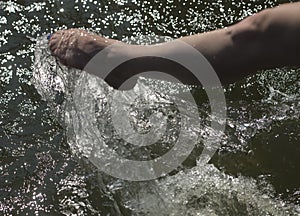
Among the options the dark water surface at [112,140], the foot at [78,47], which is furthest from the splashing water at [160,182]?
the foot at [78,47]

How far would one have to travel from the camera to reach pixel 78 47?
176 centimetres

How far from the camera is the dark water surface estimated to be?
195 centimetres

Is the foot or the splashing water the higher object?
the foot

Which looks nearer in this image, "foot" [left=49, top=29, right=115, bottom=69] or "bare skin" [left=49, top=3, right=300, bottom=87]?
"bare skin" [left=49, top=3, right=300, bottom=87]

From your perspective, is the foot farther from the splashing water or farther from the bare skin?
the splashing water

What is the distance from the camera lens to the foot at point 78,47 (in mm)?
1745

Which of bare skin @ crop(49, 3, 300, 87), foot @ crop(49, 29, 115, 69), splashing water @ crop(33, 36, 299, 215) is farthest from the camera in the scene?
splashing water @ crop(33, 36, 299, 215)

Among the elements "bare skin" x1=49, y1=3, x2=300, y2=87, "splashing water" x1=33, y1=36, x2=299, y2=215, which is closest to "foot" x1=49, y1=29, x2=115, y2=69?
"bare skin" x1=49, y1=3, x2=300, y2=87

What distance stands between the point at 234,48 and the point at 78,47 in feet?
1.64

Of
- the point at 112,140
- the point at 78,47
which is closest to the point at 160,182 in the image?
the point at 112,140

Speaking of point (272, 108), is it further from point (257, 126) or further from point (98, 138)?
point (98, 138)

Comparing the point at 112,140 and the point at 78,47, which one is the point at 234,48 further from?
the point at 112,140

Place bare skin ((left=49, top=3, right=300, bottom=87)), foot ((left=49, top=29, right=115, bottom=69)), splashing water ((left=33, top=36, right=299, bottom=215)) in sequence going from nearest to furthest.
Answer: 1. bare skin ((left=49, top=3, right=300, bottom=87))
2. foot ((left=49, top=29, right=115, bottom=69))
3. splashing water ((left=33, top=36, right=299, bottom=215))

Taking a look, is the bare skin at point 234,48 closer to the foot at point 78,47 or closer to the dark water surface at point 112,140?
the foot at point 78,47
